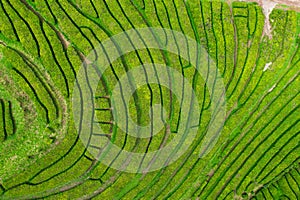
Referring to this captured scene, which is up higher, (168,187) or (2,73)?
(2,73)

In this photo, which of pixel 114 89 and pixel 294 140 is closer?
pixel 114 89

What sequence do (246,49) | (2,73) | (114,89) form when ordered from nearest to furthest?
(2,73) → (114,89) → (246,49)

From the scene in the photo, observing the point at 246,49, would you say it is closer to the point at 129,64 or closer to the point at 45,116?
the point at 129,64

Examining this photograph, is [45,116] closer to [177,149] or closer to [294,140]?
[177,149]

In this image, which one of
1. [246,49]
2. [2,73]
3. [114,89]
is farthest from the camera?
[246,49]

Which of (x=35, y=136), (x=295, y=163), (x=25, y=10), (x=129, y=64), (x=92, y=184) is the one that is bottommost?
(x=295, y=163)

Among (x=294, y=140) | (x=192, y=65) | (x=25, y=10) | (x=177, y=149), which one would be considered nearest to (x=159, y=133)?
(x=177, y=149)

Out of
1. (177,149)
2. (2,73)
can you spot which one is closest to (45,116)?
(2,73)
